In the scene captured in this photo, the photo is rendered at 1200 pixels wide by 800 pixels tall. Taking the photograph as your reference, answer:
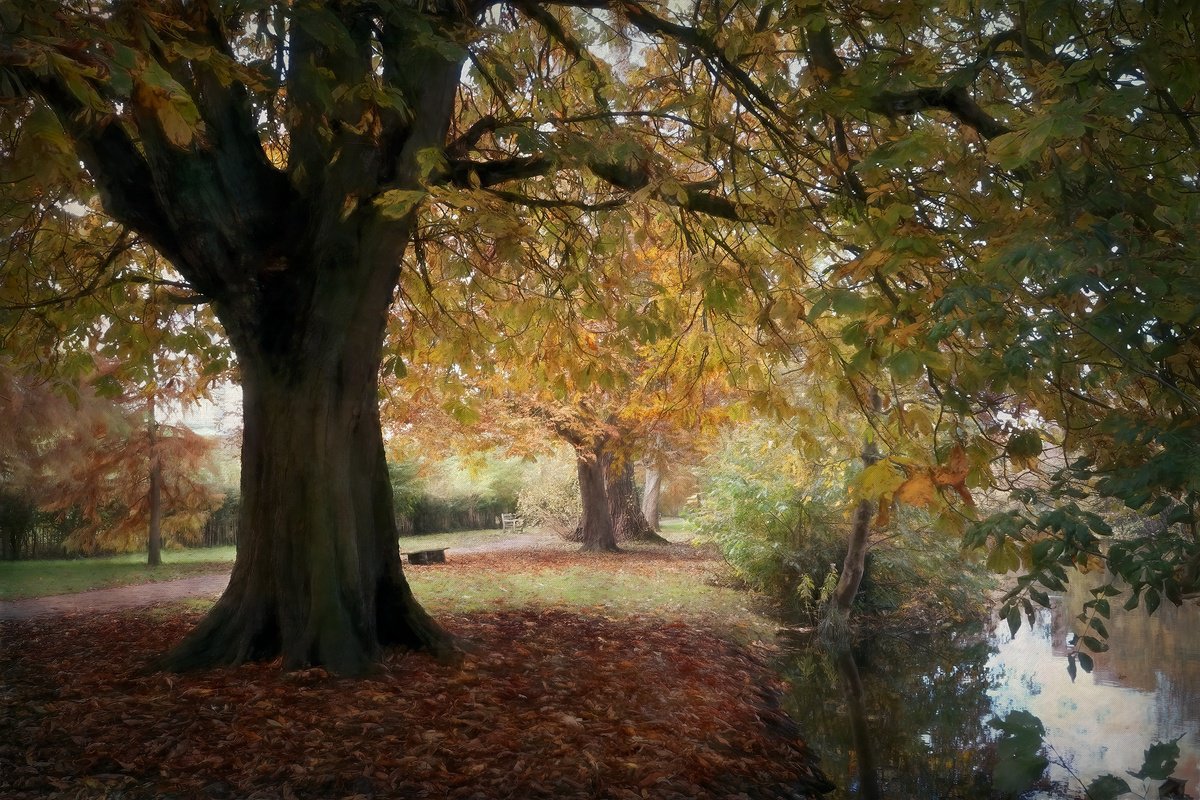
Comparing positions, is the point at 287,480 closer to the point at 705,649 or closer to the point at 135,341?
the point at 135,341

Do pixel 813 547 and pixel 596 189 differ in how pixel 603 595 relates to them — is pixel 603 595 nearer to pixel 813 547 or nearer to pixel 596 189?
pixel 813 547

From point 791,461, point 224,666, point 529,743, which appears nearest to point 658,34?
A: point 529,743

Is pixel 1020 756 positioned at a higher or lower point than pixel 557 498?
lower

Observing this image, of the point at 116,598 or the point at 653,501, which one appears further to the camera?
the point at 653,501

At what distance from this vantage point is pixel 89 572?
16.2 m

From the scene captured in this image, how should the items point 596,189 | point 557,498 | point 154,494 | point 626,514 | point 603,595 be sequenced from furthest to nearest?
point 557,498 < point 626,514 < point 154,494 < point 603,595 < point 596,189

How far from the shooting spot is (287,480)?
6.24m

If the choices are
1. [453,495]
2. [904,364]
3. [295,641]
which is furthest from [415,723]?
[453,495]

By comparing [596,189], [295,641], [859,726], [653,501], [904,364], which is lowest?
[859,726]

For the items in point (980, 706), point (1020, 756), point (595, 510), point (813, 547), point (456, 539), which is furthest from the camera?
point (456, 539)

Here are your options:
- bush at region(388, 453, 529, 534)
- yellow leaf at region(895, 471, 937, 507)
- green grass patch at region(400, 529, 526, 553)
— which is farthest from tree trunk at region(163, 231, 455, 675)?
bush at region(388, 453, 529, 534)

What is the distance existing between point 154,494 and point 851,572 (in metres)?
14.1

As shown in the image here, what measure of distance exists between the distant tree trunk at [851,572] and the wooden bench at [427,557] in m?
9.24

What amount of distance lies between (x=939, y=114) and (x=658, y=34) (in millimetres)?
2107
